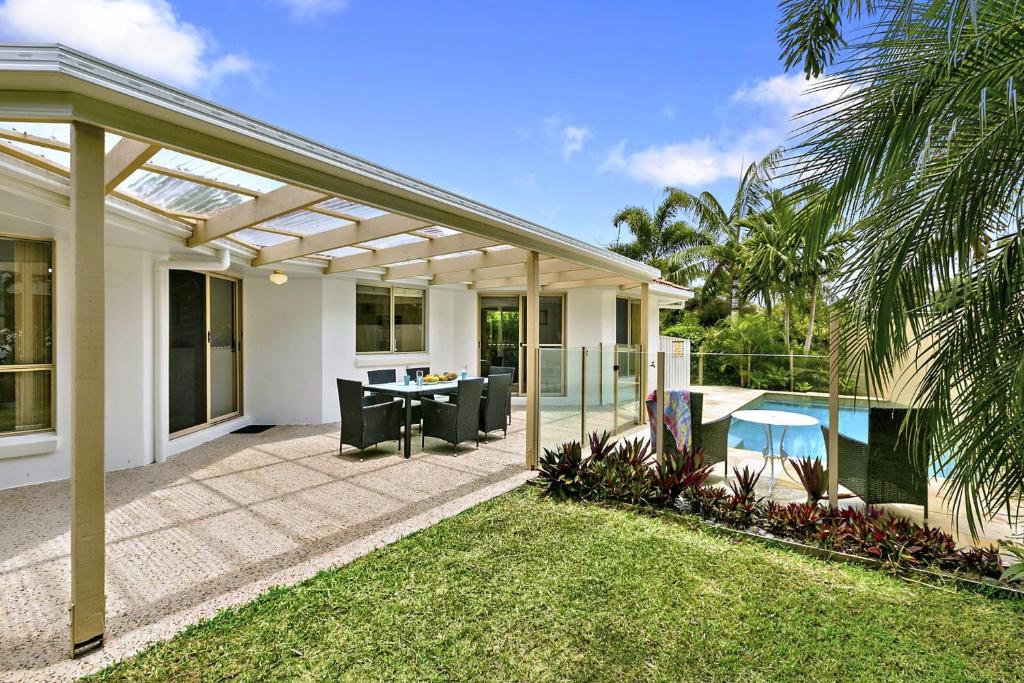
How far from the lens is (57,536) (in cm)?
421

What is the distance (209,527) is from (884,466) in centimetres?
597

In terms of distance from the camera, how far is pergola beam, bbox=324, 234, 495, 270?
624 centimetres

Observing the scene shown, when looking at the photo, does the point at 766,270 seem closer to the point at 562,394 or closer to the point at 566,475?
the point at 562,394

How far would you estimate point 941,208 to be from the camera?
2.76 metres

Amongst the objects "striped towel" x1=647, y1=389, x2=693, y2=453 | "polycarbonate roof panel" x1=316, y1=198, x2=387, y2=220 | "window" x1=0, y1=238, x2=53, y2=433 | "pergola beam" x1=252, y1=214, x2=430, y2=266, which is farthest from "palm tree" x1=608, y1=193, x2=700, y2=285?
"window" x1=0, y1=238, x2=53, y2=433

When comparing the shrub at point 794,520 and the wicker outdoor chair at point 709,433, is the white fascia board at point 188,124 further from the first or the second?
the shrub at point 794,520

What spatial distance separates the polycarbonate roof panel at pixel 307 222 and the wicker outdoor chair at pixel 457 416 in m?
2.65

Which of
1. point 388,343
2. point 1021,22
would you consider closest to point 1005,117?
point 1021,22

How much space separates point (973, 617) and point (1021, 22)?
3331 mm

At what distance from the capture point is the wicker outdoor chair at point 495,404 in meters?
7.73

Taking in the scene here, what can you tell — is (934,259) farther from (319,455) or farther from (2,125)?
(319,455)

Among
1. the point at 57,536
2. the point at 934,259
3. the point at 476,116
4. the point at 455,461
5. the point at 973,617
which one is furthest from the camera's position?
the point at 476,116

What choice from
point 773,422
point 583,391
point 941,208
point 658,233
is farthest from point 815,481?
point 658,233

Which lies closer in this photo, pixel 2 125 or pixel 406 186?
pixel 2 125
